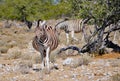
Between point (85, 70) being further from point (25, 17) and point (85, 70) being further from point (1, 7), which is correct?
point (1, 7)

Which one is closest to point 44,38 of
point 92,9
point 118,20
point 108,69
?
point 108,69

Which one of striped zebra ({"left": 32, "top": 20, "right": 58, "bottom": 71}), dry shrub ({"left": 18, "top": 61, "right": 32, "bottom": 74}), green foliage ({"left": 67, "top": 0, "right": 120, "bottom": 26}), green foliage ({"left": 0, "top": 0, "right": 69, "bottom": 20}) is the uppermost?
green foliage ({"left": 0, "top": 0, "right": 69, "bottom": 20})

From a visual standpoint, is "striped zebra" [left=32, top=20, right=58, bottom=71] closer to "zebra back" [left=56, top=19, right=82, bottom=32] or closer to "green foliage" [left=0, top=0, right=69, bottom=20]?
"zebra back" [left=56, top=19, right=82, bottom=32]

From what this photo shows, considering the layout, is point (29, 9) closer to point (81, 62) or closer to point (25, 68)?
point (81, 62)

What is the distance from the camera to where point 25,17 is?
53.0 m

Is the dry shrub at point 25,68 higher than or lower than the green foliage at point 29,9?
lower

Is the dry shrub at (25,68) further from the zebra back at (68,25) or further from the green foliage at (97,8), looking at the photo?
the zebra back at (68,25)

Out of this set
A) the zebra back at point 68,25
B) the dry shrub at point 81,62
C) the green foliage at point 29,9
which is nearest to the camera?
the dry shrub at point 81,62

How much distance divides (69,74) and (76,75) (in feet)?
1.39

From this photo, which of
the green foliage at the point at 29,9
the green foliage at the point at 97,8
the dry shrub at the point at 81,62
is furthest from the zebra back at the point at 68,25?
the dry shrub at the point at 81,62

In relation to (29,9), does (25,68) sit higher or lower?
lower

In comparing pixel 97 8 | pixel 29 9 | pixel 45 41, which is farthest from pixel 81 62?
pixel 29 9

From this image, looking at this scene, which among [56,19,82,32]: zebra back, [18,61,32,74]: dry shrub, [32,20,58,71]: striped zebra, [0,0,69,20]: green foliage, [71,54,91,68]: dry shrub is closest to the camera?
[32,20,58,71]: striped zebra

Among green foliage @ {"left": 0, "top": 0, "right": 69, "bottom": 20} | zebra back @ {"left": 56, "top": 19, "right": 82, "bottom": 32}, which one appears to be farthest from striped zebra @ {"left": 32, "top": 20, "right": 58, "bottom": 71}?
green foliage @ {"left": 0, "top": 0, "right": 69, "bottom": 20}
